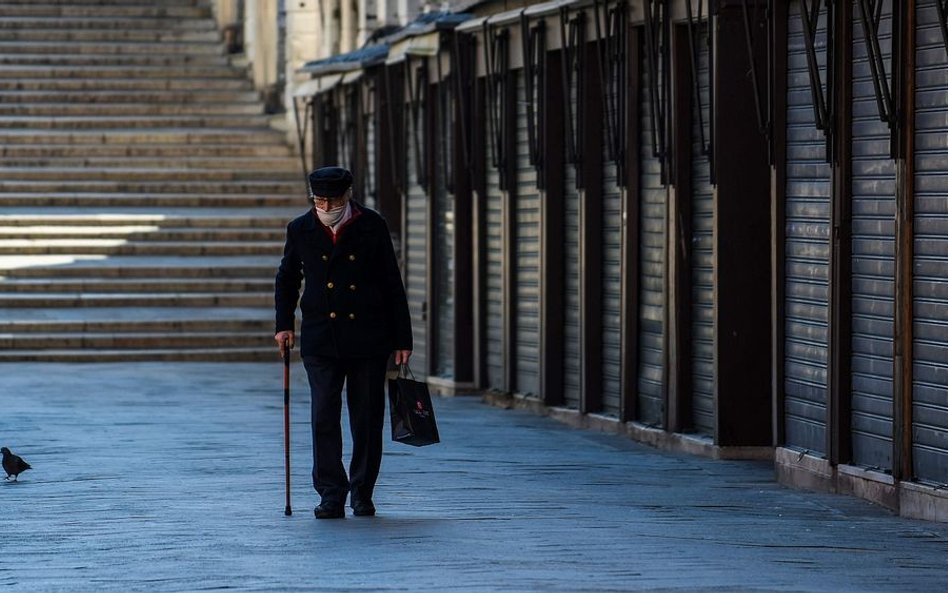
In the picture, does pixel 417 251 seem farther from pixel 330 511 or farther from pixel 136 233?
pixel 330 511

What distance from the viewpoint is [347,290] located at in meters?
9.59

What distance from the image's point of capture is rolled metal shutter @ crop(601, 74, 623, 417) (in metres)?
15.4

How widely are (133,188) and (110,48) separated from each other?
7.25 meters

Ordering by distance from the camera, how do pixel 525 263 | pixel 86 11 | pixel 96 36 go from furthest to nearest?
1. pixel 86 11
2. pixel 96 36
3. pixel 525 263

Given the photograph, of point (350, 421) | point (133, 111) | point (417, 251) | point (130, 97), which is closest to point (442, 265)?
point (417, 251)

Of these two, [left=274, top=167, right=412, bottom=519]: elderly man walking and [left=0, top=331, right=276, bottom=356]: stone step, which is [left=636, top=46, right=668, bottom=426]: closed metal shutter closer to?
[left=274, top=167, right=412, bottom=519]: elderly man walking

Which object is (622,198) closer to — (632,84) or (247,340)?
(632,84)

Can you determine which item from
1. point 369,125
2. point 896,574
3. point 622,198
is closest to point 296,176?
point 369,125

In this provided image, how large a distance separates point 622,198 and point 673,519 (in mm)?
5722

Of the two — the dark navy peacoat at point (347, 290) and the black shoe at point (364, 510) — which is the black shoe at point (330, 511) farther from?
the dark navy peacoat at point (347, 290)

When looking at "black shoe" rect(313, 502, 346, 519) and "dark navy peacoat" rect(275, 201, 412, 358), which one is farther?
"dark navy peacoat" rect(275, 201, 412, 358)

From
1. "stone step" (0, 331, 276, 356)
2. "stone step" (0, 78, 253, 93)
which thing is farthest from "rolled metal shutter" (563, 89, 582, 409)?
"stone step" (0, 78, 253, 93)

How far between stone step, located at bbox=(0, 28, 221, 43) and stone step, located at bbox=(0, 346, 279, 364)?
47.2 ft

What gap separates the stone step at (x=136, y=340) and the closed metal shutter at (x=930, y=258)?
13849 millimetres
